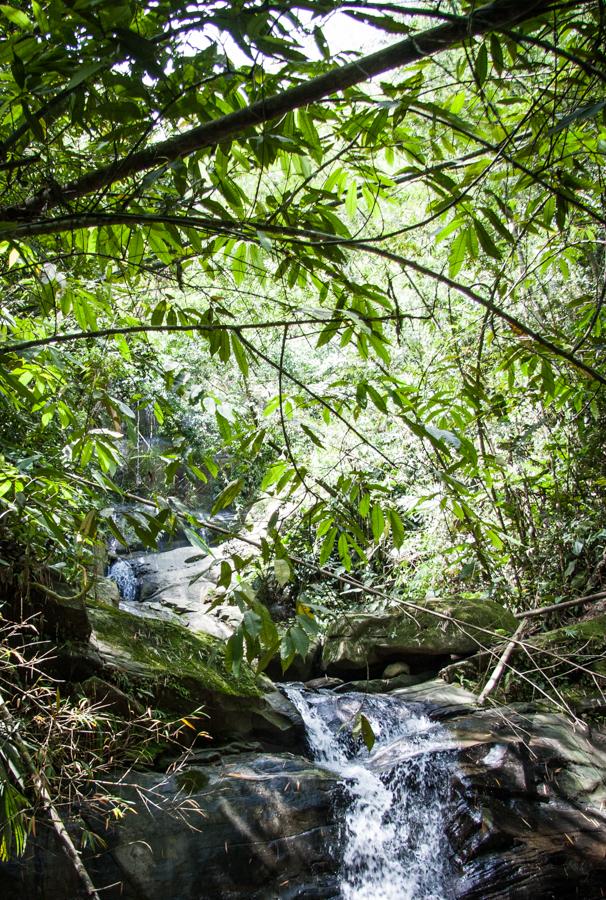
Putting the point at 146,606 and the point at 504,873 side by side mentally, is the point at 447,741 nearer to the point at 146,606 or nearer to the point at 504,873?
the point at 504,873

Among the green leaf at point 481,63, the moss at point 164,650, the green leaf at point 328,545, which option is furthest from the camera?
the moss at point 164,650

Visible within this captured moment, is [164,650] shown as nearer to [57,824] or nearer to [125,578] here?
[57,824]

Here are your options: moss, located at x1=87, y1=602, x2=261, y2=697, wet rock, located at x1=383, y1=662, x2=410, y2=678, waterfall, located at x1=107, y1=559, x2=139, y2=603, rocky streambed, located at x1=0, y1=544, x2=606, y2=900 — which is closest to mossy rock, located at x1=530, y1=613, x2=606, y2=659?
rocky streambed, located at x1=0, y1=544, x2=606, y2=900

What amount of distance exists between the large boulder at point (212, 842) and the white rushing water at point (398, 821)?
0.83 ft

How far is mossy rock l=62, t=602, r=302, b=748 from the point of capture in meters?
4.14

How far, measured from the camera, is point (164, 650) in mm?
4746

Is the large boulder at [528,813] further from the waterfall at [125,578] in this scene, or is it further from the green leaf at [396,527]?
the waterfall at [125,578]

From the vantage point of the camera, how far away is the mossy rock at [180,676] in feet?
13.6

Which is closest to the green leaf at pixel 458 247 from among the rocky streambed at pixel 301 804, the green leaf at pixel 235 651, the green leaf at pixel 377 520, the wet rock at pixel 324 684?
the green leaf at pixel 377 520

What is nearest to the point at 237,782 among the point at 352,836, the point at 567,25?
the point at 352,836

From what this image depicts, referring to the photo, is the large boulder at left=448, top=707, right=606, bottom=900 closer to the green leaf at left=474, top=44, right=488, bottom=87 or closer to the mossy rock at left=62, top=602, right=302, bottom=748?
the mossy rock at left=62, top=602, right=302, bottom=748

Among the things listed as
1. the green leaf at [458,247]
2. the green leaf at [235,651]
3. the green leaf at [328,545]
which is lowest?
the green leaf at [235,651]

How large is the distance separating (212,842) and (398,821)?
5.21ft

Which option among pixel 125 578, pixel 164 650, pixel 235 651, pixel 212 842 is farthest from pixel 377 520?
pixel 125 578
